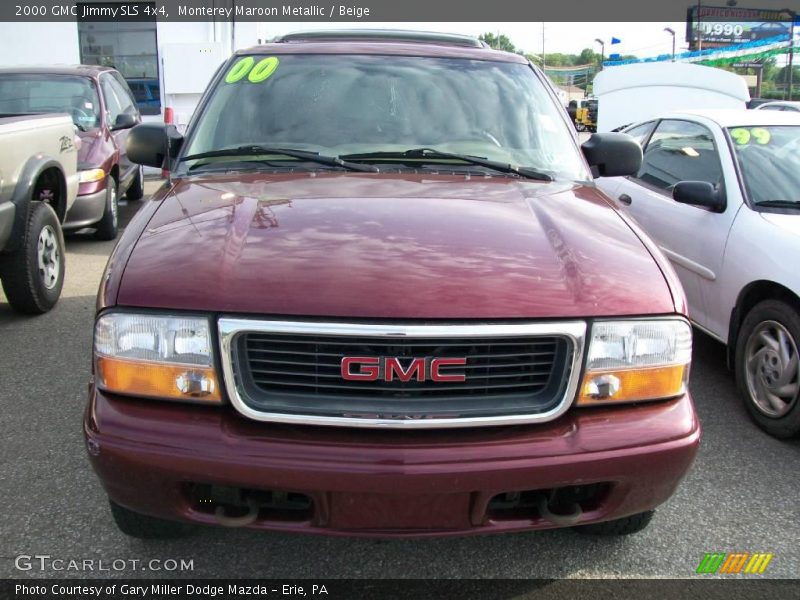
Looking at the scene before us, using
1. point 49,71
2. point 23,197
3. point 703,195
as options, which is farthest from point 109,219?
point 703,195

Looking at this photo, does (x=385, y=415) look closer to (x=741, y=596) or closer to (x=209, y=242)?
(x=209, y=242)

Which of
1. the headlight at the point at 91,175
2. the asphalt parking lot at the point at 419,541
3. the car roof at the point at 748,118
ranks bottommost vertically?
the asphalt parking lot at the point at 419,541

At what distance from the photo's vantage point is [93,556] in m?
2.50

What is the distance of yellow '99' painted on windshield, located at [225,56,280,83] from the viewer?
3.35 m

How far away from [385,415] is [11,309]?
4471 mm

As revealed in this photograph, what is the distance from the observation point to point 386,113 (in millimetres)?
3170

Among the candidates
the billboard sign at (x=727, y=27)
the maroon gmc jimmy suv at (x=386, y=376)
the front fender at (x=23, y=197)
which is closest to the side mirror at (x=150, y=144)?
the maroon gmc jimmy suv at (x=386, y=376)

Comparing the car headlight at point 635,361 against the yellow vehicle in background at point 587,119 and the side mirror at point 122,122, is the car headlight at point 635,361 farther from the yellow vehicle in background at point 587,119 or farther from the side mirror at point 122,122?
the yellow vehicle in background at point 587,119

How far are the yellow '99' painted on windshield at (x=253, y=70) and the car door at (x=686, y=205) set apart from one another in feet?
7.97

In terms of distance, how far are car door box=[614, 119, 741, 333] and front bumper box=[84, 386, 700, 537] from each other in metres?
2.44

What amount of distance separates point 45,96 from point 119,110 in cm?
97

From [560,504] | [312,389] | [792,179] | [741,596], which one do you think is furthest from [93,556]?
[792,179]

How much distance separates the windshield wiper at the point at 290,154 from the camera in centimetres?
290

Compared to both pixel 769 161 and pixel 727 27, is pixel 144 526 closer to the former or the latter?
pixel 769 161
